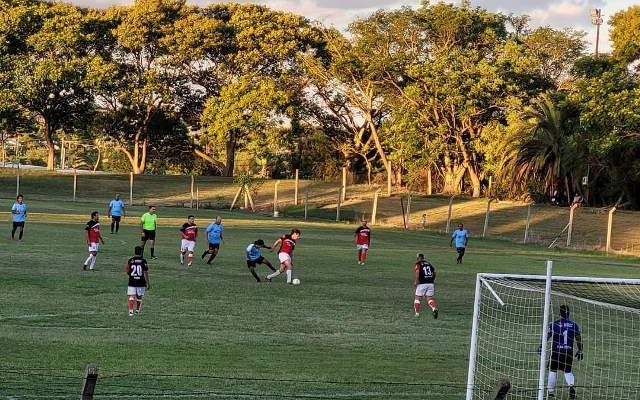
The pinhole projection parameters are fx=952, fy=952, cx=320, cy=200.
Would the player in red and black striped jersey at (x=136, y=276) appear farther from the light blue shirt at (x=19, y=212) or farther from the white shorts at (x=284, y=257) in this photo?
the light blue shirt at (x=19, y=212)

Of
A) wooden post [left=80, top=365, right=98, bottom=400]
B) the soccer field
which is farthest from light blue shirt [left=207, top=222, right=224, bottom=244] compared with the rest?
wooden post [left=80, top=365, right=98, bottom=400]

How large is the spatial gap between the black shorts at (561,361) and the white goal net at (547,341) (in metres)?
0.09

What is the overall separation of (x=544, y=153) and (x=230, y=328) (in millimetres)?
43624

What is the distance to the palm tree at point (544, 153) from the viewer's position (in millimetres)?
56938

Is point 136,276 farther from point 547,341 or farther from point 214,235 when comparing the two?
point 214,235

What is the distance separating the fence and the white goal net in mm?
24232

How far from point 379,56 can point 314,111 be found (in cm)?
1225

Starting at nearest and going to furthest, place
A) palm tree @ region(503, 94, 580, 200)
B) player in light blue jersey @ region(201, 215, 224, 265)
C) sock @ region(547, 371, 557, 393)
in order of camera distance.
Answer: sock @ region(547, 371, 557, 393) → player in light blue jersey @ region(201, 215, 224, 265) → palm tree @ region(503, 94, 580, 200)

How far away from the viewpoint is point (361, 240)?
3152 centimetres

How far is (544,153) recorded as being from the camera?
58.0m

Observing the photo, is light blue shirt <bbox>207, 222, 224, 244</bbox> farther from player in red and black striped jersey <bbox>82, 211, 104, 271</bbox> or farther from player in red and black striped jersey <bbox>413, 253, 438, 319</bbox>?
player in red and black striped jersey <bbox>413, 253, 438, 319</bbox>

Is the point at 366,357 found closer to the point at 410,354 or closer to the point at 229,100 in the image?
the point at 410,354

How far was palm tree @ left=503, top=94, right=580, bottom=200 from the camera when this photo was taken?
56.9m

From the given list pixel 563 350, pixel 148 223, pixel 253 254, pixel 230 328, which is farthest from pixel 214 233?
pixel 563 350
